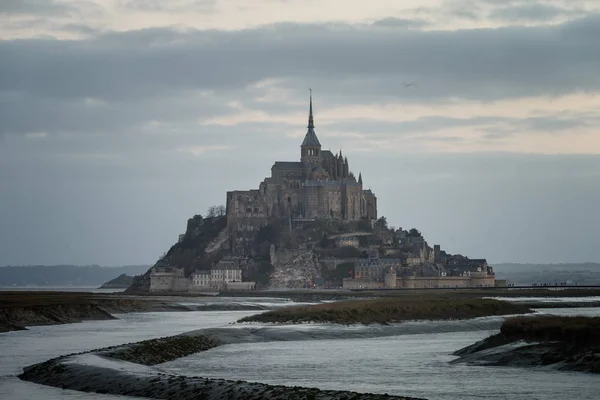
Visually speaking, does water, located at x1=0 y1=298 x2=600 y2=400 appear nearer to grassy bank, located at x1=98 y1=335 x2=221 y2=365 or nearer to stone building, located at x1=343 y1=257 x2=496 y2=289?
grassy bank, located at x1=98 y1=335 x2=221 y2=365

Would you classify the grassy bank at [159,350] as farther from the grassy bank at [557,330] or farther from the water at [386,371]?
the grassy bank at [557,330]

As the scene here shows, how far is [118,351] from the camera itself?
40438mm

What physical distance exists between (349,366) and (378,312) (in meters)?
28.0

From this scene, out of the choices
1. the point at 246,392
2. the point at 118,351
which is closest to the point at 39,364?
the point at 118,351

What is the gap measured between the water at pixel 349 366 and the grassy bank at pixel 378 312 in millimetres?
4475

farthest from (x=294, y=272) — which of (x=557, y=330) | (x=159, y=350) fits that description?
(x=557, y=330)

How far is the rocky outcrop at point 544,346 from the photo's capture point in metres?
36.2

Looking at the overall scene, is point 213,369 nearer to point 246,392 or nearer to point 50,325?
point 246,392

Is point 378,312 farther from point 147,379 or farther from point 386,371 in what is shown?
point 147,379

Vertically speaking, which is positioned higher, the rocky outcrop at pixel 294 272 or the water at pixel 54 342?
the rocky outcrop at pixel 294 272

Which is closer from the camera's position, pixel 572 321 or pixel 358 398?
pixel 358 398

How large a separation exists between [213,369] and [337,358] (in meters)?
6.40

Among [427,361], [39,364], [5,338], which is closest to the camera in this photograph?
[39,364]

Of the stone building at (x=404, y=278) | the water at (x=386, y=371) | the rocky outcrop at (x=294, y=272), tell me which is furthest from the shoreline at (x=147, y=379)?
the rocky outcrop at (x=294, y=272)
